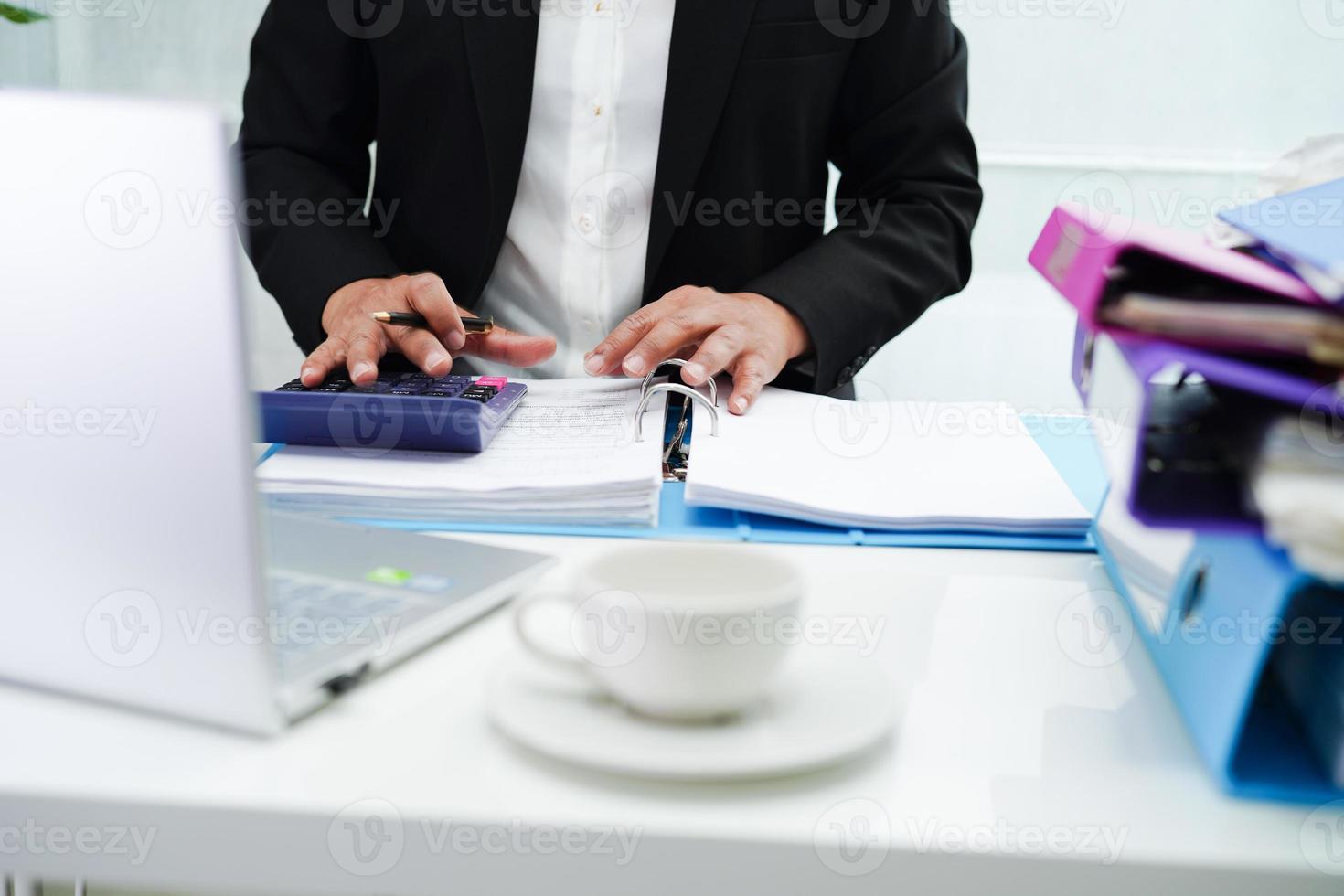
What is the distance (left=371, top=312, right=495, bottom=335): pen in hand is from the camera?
2.85ft

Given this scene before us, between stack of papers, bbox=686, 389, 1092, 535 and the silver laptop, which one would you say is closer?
the silver laptop

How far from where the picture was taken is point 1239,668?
0.35m

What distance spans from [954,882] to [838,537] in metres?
0.30

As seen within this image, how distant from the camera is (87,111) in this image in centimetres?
33

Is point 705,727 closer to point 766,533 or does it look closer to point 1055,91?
point 766,533

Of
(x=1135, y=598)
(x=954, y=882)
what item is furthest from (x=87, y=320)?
(x=1135, y=598)
